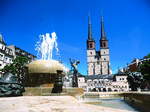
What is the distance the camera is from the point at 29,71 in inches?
587

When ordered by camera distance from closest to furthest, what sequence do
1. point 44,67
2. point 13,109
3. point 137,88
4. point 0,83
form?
1. point 13,109
2. point 0,83
3. point 44,67
4. point 137,88

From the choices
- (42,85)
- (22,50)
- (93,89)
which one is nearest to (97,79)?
(93,89)

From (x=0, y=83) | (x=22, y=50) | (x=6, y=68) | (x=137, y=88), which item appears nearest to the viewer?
(x=0, y=83)

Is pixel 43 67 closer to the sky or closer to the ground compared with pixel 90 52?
closer to the ground

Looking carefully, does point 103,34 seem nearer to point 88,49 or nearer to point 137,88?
point 88,49

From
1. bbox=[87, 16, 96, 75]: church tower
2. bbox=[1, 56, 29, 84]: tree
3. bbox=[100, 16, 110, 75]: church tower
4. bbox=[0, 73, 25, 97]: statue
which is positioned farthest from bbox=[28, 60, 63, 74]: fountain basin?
bbox=[87, 16, 96, 75]: church tower

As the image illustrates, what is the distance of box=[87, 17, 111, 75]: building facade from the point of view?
489 feet

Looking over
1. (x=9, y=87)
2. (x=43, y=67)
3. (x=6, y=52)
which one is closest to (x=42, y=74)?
(x=43, y=67)

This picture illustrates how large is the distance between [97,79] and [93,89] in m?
7.89

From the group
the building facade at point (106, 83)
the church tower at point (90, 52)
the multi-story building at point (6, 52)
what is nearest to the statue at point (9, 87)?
the multi-story building at point (6, 52)

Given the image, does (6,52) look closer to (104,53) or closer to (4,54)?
(4,54)

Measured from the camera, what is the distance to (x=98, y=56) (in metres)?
156

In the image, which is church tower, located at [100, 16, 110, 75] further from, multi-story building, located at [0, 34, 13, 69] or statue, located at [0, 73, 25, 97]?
statue, located at [0, 73, 25, 97]

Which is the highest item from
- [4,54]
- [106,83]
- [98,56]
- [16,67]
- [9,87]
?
[98,56]
